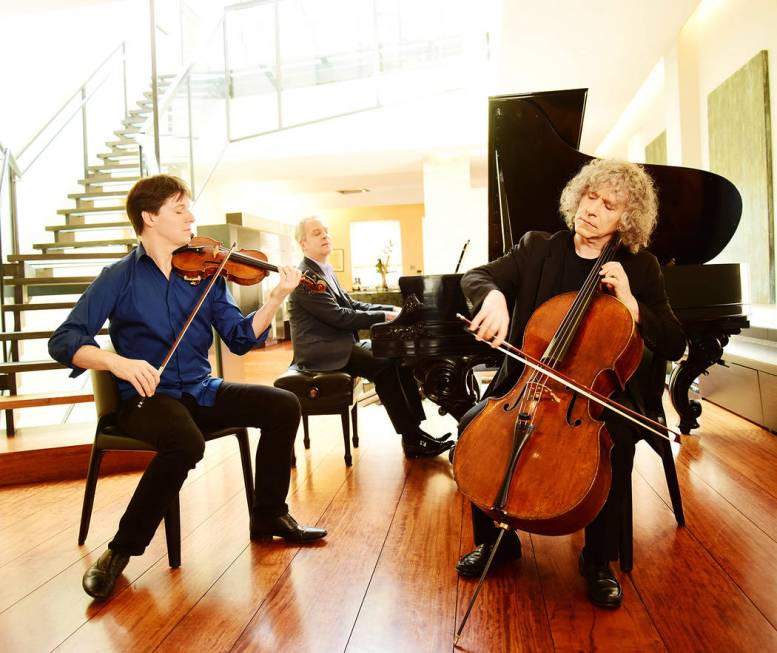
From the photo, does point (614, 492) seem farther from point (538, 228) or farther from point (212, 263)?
point (212, 263)

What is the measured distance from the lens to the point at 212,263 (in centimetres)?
202

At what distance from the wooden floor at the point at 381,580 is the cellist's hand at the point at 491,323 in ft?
2.13

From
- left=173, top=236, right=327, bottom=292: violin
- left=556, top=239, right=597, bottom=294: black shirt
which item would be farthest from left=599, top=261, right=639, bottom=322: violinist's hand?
left=173, top=236, right=327, bottom=292: violin

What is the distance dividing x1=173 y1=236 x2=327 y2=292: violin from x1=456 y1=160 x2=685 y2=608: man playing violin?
0.70 m

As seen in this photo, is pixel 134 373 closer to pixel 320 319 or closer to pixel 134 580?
pixel 134 580

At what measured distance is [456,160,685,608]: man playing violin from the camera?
1638mm

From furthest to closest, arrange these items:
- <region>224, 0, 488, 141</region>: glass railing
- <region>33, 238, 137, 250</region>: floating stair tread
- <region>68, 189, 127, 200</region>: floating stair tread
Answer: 1. <region>224, 0, 488, 141</region>: glass railing
2. <region>68, 189, 127, 200</region>: floating stair tread
3. <region>33, 238, 137, 250</region>: floating stair tread

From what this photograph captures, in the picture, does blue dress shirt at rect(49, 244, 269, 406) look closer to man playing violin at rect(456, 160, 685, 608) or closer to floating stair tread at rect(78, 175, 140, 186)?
man playing violin at rect(456, 160, 685, 608)

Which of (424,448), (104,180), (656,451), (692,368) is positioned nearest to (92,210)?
(104,180)

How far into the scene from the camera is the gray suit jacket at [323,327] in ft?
9.63

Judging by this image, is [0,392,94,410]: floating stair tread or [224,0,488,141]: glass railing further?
[224,0,488,141]: glass railing

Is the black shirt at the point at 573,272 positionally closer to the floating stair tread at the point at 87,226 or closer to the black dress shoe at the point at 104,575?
the black dress shoe at the point at 104,575

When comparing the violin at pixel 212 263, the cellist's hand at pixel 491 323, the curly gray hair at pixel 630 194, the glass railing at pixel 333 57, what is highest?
the glass railing at pixel 333 57

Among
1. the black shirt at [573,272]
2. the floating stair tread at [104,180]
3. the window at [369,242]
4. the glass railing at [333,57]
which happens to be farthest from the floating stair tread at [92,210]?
the window at [369,242]
